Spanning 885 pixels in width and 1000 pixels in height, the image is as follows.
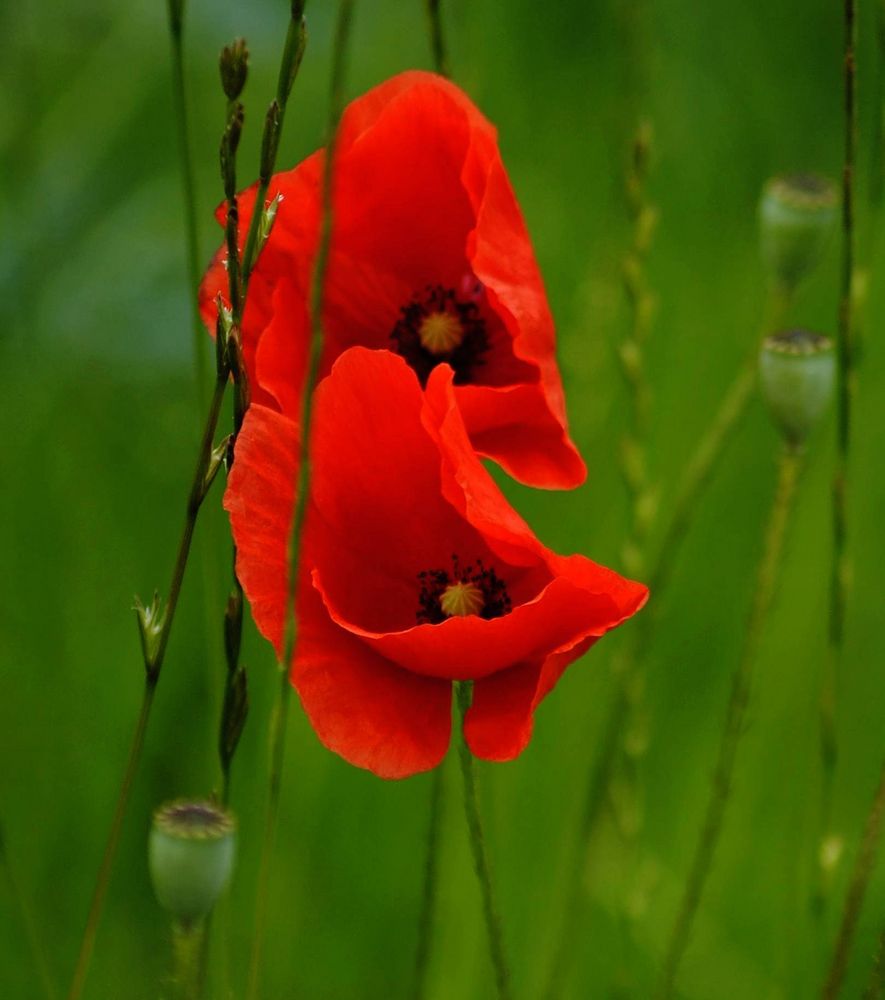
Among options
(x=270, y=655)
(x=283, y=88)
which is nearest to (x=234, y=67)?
(x=283, y=88)

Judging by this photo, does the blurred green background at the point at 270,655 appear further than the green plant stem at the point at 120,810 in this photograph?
Yes

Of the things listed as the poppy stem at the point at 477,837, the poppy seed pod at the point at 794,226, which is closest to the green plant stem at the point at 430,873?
the poppy stem at the point at 477,837

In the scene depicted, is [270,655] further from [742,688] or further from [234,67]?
[234,67]

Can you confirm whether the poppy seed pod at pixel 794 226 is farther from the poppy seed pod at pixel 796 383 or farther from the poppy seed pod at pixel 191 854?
the poppy seed pod at pixel 191 854

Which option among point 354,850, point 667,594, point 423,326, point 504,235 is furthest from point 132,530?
point 504,235

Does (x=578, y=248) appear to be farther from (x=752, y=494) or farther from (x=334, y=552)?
(x=334, y=552)

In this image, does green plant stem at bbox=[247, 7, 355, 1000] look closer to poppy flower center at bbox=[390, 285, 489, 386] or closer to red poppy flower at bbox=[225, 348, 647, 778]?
red poppy flower at bbox=[225, 348, 647, 778]

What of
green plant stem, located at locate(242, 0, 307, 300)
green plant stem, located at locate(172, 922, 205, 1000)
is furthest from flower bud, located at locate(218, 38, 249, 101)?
green plant stem, located at locate(172, 922, 205, 1000)
